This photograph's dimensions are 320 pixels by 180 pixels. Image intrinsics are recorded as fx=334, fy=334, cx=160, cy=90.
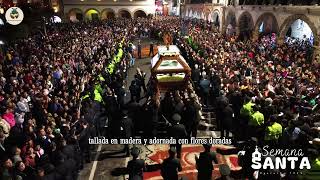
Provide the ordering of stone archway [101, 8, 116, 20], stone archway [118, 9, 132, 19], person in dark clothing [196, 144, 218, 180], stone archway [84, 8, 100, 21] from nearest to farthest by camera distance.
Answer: person in dark clothing [196, 144, 218, 180] → stone archway [101, 8, 116, 20] → stone archway [118, 9, 132, 19] → stone archway [84, 8, 100, 21]

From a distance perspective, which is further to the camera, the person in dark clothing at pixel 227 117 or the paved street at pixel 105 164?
the person in dark clothing at pixel 227 117

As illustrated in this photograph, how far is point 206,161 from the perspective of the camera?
7.30 metres

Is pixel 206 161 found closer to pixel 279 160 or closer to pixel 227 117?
pixel 279 160

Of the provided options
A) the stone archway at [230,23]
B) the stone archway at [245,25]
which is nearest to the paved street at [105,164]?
the stone archway at [245,25]

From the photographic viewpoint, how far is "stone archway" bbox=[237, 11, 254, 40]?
101 ft

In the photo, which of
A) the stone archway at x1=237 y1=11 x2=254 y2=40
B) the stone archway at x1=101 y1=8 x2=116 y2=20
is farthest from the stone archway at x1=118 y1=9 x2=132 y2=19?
the stone archway at x1=237 y1=11 x2=254 y2=40

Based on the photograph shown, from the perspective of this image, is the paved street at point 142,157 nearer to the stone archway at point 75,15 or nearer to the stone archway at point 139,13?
the stone archway at point 139,13

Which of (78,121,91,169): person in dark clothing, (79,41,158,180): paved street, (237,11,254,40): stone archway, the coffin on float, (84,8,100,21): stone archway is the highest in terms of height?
(84,8,100,21): stone archway

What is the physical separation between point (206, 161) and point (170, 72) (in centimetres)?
656

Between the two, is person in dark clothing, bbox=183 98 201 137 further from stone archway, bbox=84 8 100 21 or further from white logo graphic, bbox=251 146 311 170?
stone archway, bbox=84 8 100 21

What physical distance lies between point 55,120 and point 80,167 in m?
1.55

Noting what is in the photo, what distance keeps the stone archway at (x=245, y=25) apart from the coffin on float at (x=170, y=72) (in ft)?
61.0

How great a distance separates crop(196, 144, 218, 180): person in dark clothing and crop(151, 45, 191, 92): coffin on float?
6177 mm

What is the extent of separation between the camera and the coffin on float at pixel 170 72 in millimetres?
13375
